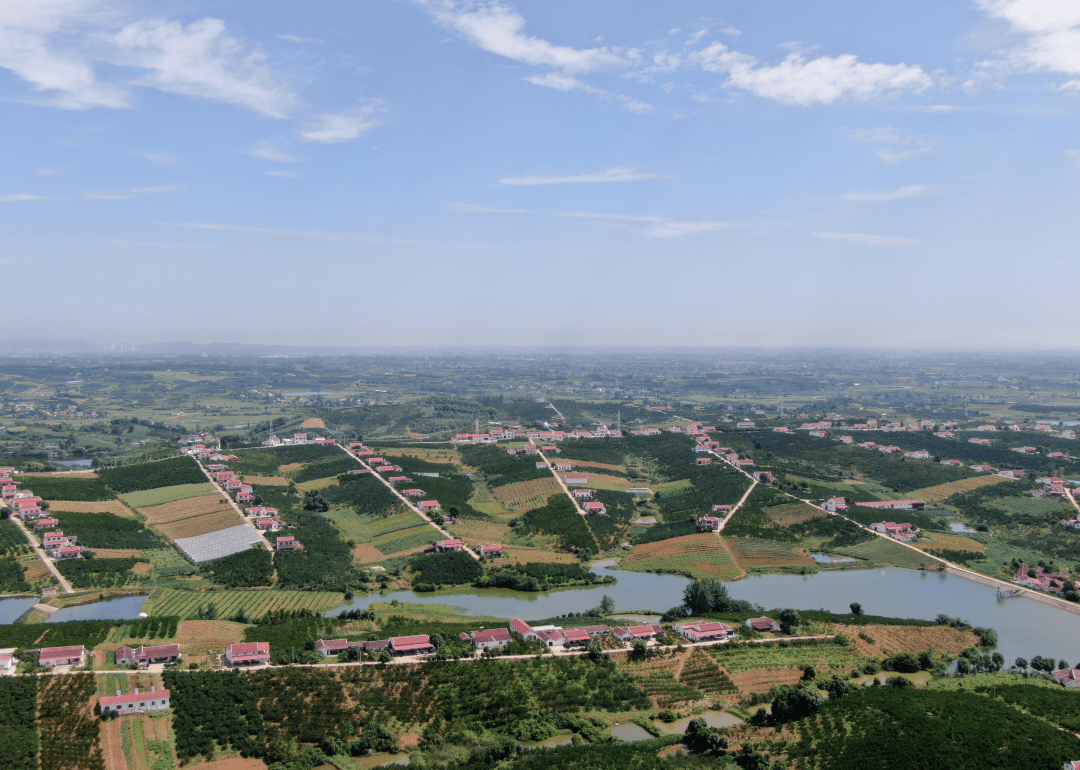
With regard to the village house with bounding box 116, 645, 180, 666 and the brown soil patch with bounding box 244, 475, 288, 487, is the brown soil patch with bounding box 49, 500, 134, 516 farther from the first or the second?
the village house with bounding box 116, 645, 180, 666

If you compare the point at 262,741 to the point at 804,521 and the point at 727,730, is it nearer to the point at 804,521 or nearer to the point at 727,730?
the point at 727,730

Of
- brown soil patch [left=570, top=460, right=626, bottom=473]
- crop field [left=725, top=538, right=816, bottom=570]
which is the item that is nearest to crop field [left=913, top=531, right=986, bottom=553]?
crop field [left=725, top=538, right=816, bottom=570]

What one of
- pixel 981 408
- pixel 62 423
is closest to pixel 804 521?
pixel 981 408

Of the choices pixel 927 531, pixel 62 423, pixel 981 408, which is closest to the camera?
pixel 927 531

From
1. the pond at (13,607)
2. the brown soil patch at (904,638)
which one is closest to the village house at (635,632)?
the brown soil patch at (904,638)

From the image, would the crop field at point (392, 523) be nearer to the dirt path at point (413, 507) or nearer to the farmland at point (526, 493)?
the dirt path at point (413, 507)
